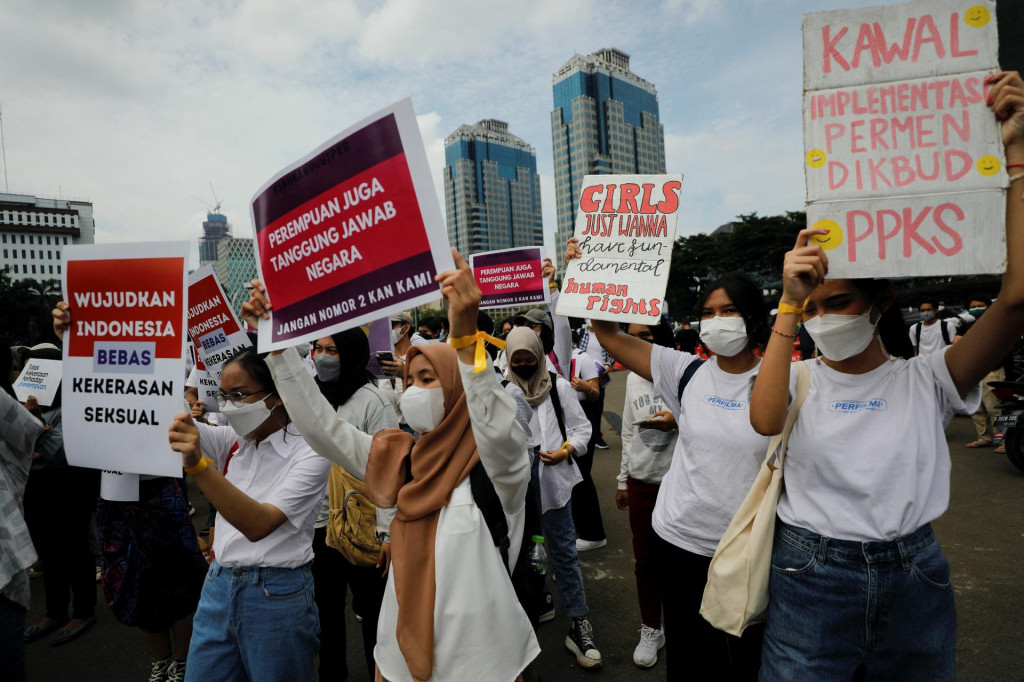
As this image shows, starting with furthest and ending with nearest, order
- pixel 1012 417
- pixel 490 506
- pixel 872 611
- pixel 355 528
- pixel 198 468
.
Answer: pixel 1012 417 < pixel 355 528 < pixel 198 468 < pixel 490 506 < pixel 872 611

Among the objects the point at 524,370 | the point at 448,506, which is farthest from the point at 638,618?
the point at 448,506

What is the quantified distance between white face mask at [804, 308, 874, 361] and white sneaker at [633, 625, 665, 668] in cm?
230

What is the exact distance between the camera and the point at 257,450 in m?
2.37

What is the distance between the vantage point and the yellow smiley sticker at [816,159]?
1699mm

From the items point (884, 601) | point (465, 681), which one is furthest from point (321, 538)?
point (884, 601)

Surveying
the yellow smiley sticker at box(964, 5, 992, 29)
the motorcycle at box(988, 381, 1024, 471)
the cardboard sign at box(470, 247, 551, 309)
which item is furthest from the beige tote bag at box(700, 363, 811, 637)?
the motorcycle at box(988, 381, 1024, 471)

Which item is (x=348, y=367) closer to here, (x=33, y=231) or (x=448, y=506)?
(x=448, y=506)

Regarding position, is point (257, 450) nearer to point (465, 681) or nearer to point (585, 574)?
point (465, 681)

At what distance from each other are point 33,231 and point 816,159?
10784 cm

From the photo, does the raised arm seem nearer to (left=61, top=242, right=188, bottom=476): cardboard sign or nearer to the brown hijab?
the brown hijab

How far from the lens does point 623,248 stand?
2.76 meters

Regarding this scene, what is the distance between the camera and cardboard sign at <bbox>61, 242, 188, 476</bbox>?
2.27 m

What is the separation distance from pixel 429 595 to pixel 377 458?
50 cm

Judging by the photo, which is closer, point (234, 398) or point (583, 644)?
point (234, 398)
